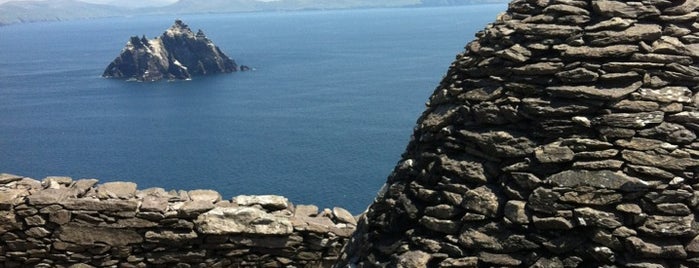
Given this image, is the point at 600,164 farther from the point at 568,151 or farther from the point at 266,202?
the point at 266,202

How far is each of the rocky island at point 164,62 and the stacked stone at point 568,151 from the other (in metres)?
179

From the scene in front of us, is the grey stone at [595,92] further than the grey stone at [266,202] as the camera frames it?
No

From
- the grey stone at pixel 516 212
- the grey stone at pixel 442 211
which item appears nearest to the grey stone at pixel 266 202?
the grey stone at pixel 442 211

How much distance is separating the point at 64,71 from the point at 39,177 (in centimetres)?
10960

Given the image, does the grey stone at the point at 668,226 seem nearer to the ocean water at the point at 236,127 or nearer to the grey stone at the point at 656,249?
the grey stone at the point at 656,249

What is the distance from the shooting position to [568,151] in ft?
26.4

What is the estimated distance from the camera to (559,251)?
26.1 feet

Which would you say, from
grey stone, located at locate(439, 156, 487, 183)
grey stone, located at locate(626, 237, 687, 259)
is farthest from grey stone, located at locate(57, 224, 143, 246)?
grey stone, located at locate(626, 237, 687, 259)

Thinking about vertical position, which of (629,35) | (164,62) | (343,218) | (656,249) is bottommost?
(164,62)

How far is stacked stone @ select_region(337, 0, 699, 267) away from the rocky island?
179116 mm

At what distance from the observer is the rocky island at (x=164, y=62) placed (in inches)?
7180

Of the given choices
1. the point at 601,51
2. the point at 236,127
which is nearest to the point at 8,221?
the point at 601,51

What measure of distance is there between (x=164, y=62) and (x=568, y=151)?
188242 millimetres

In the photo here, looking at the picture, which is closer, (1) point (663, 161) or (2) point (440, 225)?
(1) point (663, 161)
